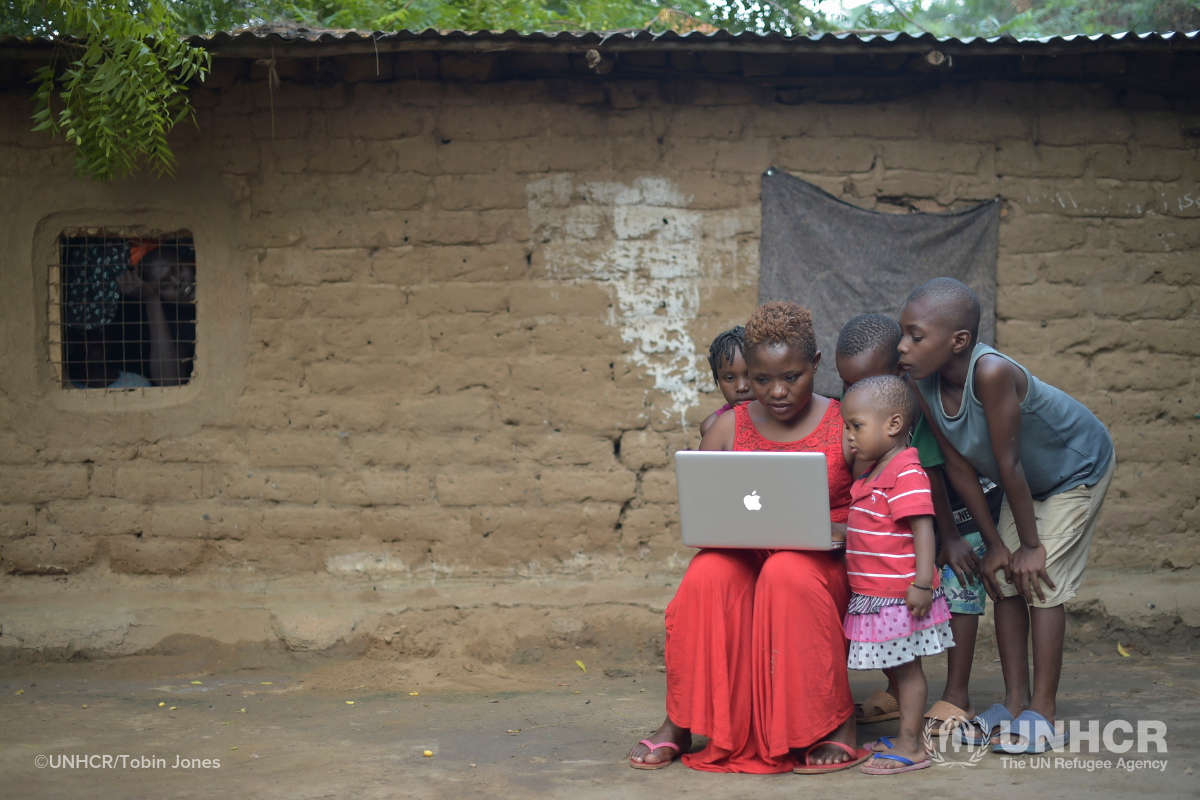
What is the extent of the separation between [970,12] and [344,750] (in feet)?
48.1

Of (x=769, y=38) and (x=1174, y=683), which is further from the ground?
(x=769, y=38)

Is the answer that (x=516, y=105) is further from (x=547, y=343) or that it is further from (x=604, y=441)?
(x=604, y=441)

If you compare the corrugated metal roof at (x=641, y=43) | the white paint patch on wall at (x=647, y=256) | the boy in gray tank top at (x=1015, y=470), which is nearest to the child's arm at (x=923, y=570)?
the boy in gray tank top at (x=1015, y=470)

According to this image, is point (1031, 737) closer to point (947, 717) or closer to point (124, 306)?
point (947, 717)

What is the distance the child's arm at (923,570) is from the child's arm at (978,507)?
33 centimetres

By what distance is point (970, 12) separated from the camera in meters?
14.2

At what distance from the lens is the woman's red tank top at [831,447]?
3.05m

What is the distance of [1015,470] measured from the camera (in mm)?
2910

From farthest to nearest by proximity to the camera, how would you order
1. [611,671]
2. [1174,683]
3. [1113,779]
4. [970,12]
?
[970,12]
[611,671]
[1174,683]
[1113,779]

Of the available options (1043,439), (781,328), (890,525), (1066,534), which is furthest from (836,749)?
(781,328)

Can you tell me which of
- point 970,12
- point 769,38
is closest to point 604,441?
point 769,38

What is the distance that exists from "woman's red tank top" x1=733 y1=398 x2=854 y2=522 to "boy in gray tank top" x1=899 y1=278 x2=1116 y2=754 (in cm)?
31

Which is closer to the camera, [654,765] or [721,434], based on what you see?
[654,765]

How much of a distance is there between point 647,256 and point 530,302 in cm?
60
